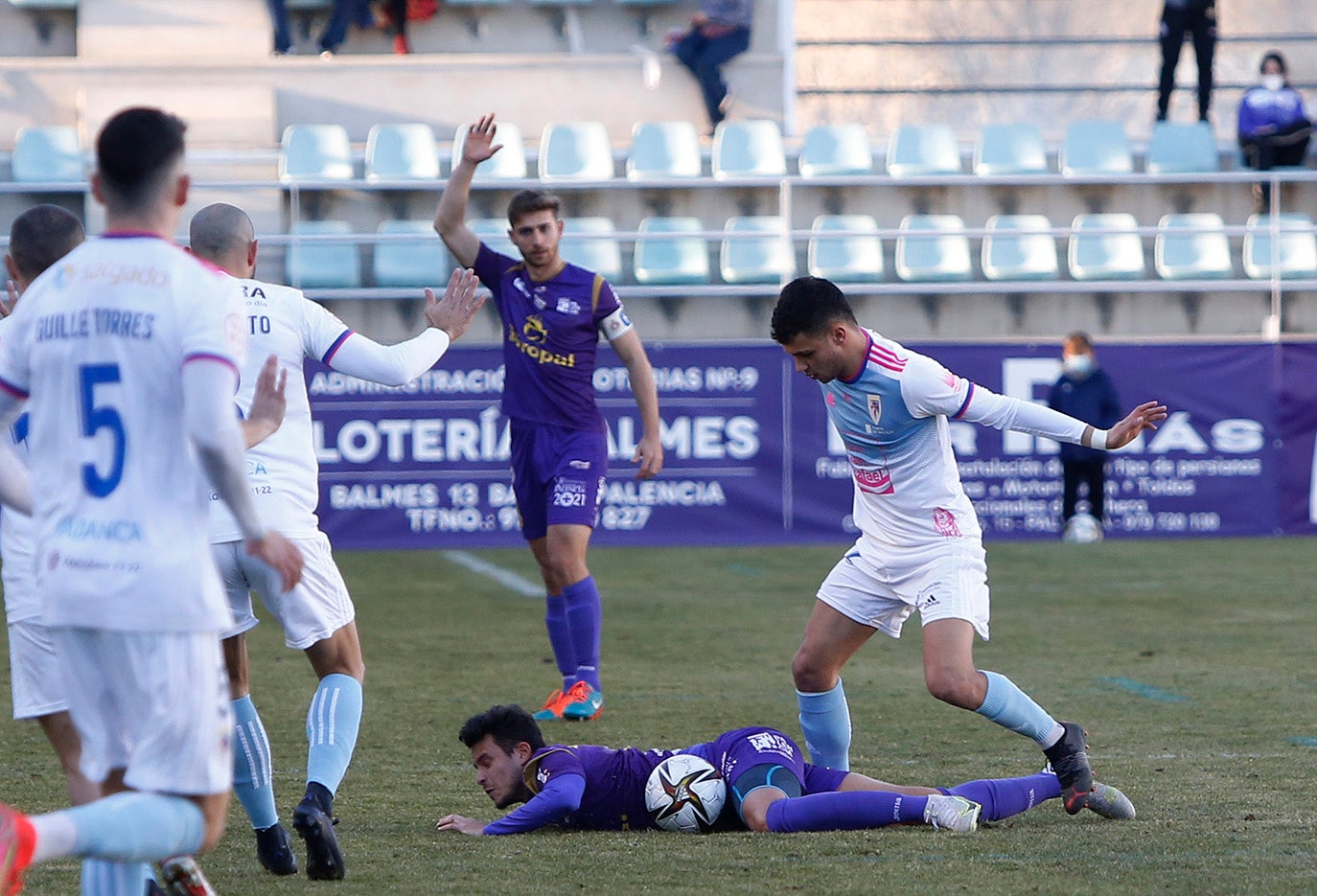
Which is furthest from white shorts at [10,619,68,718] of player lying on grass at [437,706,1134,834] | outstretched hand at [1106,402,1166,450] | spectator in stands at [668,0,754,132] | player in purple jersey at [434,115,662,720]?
spectator in stands at [668,0,754,132]

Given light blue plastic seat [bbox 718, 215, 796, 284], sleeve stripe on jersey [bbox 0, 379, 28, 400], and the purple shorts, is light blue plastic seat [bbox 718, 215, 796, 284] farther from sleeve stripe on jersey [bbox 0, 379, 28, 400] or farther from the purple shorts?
sleeve stripe on jersey [bbox 0, 379, 28, 400]

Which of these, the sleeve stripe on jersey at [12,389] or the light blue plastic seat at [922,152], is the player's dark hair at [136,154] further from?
the light blue plastic seat at [922,152]

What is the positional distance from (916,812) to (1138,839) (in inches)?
24.2

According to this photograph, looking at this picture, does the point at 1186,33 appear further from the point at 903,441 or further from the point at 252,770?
the point at 252,770

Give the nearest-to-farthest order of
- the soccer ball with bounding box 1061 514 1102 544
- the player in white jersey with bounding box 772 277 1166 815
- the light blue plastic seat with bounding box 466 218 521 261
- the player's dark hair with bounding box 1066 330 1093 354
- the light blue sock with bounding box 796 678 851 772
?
the player in white jersey with bounding box 772 277 1166 815
the light blue sock with bounding box 796 678 851 772
the player's dark hair with bounding box 1066 330 1093 354
the soccer ball with bounding box 1061 514 1102 544
the light blue plastic seat with bounding box 466 218 521 261

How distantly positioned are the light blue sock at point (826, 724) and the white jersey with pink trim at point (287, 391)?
5.70ft

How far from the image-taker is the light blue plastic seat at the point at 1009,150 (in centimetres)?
1741

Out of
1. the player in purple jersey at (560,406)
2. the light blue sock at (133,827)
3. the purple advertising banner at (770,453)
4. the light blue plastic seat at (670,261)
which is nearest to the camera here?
the light blue sock at (133,827)

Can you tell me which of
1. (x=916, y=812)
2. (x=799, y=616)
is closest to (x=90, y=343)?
(x=916, y=812)

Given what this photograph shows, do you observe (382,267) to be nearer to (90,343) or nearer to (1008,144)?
(1008,144)

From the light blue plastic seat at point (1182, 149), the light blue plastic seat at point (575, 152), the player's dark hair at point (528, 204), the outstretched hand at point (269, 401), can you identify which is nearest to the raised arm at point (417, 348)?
the outstretched hand at point (269, 401)

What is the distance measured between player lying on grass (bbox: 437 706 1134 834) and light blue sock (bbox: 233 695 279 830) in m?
0.62

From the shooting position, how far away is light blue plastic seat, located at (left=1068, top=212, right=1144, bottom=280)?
16.8 metres

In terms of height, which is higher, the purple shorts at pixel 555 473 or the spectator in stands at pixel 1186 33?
the spectator in stands at pixel 1186 33
